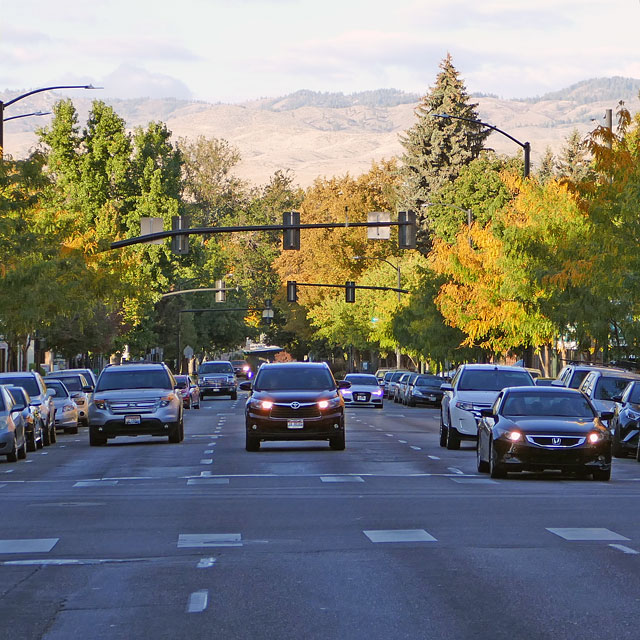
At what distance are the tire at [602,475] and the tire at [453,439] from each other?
28.8 ft

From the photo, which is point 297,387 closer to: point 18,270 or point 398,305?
point 18,270

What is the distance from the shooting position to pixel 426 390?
6656 cm

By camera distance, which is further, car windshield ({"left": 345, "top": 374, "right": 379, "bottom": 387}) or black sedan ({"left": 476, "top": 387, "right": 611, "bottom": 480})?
car windshield ({"left": 345, "top": 374, "right": 379, "bottom": 387})

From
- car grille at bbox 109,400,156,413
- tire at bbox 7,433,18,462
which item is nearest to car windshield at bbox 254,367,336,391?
car grille at bbox 109,400,156,413

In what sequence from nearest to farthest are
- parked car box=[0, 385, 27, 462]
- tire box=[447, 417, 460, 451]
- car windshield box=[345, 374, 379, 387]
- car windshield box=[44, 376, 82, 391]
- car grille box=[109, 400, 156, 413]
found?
1. parked car box=[0, 385, 27, 462]
2. tire box=[447, 417, 460, 451]
3. car grille box=[109, 400, 156, 413]
4. car windshield box=[44, 376, 82, 391]
5. car windshield box=[345, 374, 379, 387]

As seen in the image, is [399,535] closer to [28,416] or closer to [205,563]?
[205,563]

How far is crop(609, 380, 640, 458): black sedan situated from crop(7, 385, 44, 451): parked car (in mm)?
12239

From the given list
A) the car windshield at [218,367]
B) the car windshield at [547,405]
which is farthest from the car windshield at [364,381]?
the car windshield at [547,405]

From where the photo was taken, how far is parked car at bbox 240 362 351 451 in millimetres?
29844

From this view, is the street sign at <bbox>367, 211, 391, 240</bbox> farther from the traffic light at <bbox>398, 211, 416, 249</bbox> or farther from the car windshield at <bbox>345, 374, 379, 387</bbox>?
the car windshield at <bbox>345, 374, 379, 387</bbox>

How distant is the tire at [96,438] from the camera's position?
34000 mm

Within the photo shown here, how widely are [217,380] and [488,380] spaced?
45956 mm

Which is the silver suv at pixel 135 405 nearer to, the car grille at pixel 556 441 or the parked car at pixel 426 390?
the car grille at pixel 556 441

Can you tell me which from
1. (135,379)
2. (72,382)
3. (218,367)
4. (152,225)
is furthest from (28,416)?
(218,367)
